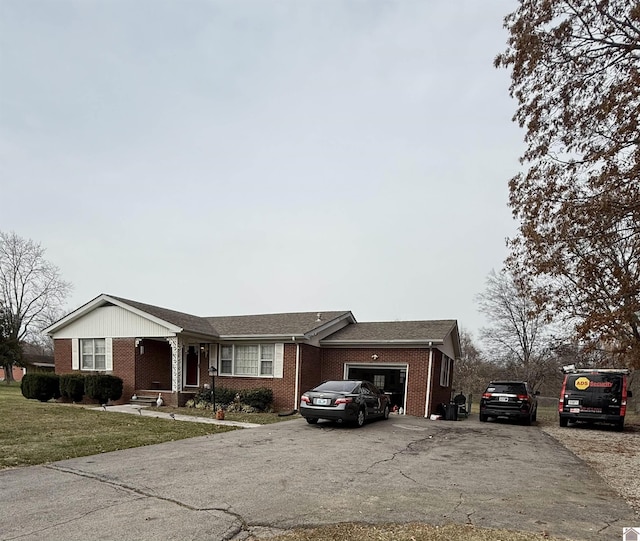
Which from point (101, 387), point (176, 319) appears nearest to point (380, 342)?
point (176, 319)

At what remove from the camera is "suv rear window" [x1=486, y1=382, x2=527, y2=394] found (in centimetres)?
1523

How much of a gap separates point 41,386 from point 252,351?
31.4 feet

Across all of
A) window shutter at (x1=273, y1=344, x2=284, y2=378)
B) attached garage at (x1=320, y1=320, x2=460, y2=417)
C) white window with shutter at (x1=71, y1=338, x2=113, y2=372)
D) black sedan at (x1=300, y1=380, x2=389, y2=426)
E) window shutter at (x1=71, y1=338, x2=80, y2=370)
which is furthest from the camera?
window shutter at (x1=71, y1=338, x2=80, y2=370)

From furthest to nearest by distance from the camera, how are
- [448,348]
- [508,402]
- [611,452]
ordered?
1. [448,348]
2. [508,402]
3. [611,452]

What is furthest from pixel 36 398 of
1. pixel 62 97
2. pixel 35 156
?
pixel 62 97

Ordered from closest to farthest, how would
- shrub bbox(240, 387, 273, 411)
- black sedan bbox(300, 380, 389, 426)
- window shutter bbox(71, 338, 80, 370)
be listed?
1. black sedan bbox(300, 380, 389, 426)
2. shrub bbox(240, 387, 273, 411)
3. window shutter bbox(71, 338, 80, 370)

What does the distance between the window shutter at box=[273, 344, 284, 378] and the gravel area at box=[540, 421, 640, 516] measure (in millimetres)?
10149

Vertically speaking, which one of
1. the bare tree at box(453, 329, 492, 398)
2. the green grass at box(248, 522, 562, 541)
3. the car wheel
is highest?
the green grass at box(248, 522, 562, 541)

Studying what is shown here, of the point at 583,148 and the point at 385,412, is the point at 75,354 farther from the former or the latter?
the point at 583,148

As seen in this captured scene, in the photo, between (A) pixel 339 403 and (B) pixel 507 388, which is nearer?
(A) pixel 339 403

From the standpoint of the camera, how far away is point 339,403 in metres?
11.6

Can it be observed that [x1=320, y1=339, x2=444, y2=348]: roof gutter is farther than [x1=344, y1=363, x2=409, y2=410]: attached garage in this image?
No

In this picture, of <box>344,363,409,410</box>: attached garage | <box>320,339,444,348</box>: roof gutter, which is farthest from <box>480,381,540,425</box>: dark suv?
<box>344,363,409,410</box>: attached garage

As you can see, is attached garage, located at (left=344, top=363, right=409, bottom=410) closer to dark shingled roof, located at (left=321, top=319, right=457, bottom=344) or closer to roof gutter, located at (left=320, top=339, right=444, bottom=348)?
dark shingled roof, located at (left=321, top=319, right=457, bottom=344)
